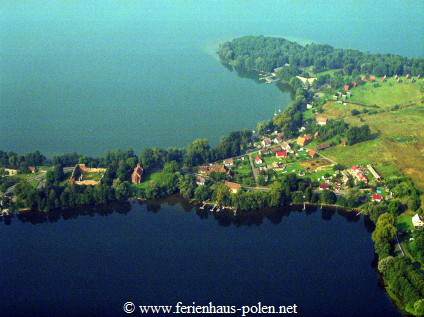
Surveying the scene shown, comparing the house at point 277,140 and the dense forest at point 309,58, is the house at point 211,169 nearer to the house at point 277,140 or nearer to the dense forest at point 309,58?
the house at point 277,140

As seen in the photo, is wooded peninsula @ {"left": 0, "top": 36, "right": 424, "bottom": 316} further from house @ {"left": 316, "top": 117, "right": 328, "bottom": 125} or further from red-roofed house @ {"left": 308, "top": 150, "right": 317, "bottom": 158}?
house @ {"left": 316, "top": 117, "right": 328, "bottom": 125}

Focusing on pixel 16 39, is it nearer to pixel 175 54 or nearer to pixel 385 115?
pixel 175 54

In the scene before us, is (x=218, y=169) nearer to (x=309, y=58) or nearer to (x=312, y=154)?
(x=312, y=154)

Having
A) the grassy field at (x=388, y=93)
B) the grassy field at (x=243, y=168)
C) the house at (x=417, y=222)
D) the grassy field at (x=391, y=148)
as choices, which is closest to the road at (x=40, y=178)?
the grassy field at (x=243, y=168)

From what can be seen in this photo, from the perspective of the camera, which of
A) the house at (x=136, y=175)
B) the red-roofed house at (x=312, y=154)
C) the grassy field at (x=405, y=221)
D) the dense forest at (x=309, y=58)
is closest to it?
the grassy field at (x=405, y=221)

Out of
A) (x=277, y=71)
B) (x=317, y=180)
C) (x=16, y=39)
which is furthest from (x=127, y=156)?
(x=16, y=39)

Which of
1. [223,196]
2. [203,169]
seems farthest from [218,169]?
[223,196]
